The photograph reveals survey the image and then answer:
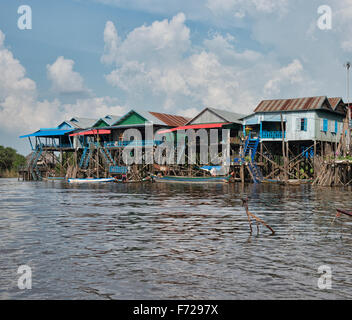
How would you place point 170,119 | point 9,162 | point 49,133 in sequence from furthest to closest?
1. point 9,162
2. point 49,133
3. point 170,119

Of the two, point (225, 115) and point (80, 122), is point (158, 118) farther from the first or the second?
point (80, 122)

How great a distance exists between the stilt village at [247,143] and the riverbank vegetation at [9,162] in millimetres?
27993

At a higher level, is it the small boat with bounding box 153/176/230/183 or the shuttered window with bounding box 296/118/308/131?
the shuttered window with bounding box 296/118/308/131

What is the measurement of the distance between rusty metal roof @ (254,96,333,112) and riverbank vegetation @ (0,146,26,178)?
57.8m

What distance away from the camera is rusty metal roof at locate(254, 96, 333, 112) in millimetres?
43844

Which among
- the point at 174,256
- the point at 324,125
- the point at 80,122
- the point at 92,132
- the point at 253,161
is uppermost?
the point at 80,122

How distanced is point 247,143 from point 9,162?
202 feet

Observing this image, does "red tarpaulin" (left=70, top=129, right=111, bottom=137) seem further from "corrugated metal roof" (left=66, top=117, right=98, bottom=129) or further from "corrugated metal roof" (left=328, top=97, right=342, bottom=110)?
"corrugated metal roof" (left=328, top=97, right=342, bottom=110)

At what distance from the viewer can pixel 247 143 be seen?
150 ft

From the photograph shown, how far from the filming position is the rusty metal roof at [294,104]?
43844 mm

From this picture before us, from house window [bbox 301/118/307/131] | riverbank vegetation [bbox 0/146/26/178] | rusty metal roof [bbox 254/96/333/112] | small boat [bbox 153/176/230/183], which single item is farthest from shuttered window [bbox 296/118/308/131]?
riverbank vegetation [bbox 0/146/26/178]

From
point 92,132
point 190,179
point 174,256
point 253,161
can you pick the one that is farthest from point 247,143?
point 174,256

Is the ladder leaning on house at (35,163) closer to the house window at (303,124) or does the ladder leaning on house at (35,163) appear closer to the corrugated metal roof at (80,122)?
the corrugated metal roof at (80,122)
